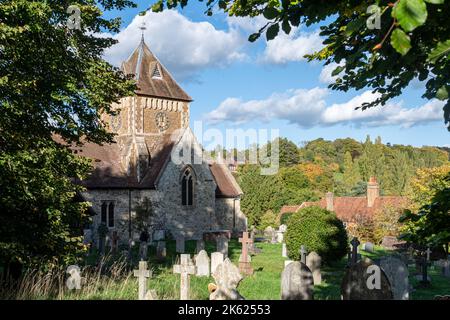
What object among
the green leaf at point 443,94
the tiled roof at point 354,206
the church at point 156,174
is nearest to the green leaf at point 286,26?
the green leaf at point 443,94

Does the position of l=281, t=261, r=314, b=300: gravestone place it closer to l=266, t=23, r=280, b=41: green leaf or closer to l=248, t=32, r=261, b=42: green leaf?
l=248, t=32, r=261, b=42: green leaf

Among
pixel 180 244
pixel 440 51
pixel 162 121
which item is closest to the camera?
pixel 440 51

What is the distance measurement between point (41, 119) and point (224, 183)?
27082 mm

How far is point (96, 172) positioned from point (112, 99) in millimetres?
19993

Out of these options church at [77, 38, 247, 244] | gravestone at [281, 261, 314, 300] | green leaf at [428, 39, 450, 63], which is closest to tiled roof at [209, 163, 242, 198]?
church at [77, 38, 247, 244]

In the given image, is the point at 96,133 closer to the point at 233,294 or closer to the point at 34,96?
the point at 34,96

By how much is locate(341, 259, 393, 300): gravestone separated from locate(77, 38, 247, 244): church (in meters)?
21.6

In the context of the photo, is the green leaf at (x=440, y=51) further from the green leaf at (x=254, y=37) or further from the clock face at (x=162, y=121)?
the clock face at (x=162, y=121)

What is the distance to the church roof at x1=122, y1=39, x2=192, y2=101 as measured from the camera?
114 ft

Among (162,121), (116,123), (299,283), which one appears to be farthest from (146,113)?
(299,283)

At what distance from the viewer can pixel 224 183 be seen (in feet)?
120

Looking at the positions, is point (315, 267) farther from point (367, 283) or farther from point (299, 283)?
point (367, 283)

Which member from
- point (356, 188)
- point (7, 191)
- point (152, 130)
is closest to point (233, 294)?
point (7, 191)

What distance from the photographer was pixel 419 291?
1524cm
